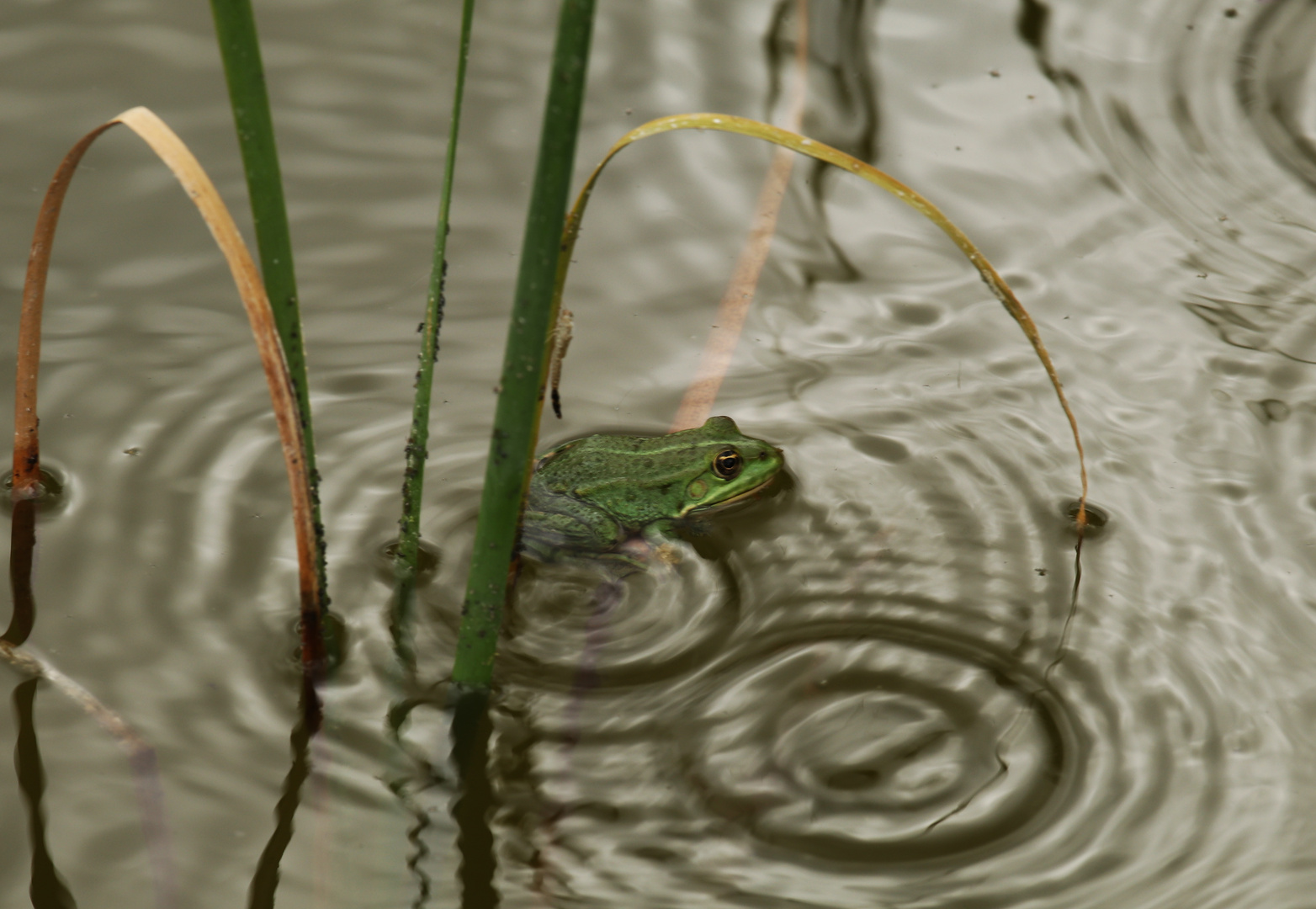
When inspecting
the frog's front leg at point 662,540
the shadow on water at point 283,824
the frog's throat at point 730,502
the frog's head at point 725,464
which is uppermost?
the frog's head at point 725,464

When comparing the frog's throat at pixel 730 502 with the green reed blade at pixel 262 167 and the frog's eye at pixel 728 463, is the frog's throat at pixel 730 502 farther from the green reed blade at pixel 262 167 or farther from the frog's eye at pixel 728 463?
the green reed blade at pixel 262 167

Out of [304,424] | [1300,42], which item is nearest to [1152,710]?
[304,424]

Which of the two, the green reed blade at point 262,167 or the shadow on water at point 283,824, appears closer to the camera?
the green reed blade at point 262,167

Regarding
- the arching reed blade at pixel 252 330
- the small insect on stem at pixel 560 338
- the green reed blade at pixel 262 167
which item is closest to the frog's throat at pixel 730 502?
the small insect on stem at pixel 560 338

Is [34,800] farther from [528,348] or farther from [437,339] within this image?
[528,348]

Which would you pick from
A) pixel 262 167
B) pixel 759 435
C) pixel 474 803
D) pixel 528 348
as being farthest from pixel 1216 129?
pixel 262 167

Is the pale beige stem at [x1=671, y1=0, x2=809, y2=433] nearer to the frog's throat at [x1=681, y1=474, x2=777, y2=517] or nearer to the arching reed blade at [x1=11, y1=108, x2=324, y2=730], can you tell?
the frog's throat at [x1=681, y1=474, x2=777, y2=517]

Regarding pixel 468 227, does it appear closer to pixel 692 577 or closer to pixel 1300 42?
pixel 692 577
